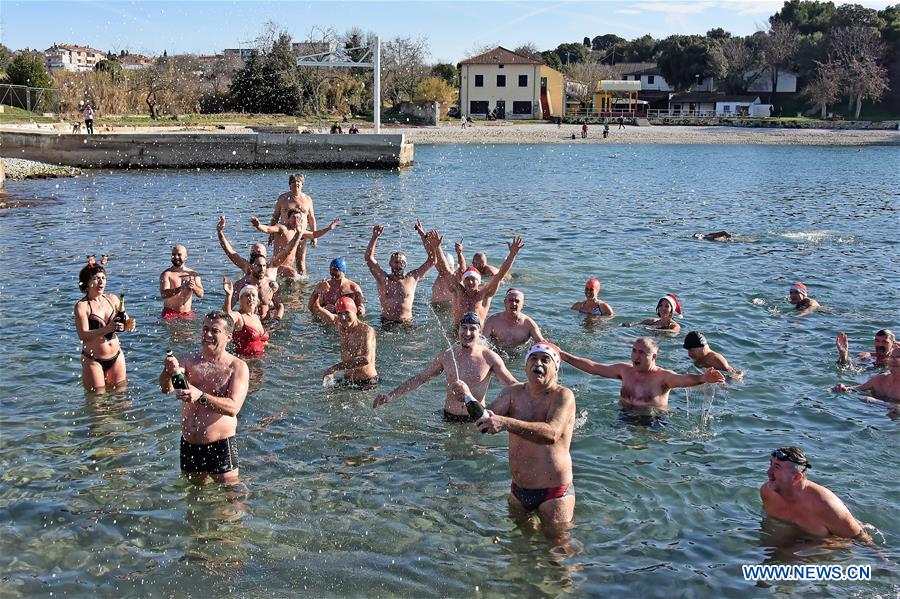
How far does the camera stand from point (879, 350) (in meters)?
10.1

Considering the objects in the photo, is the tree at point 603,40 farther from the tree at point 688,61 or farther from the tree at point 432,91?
the tree at point 432,91

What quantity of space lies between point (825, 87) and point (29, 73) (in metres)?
65.5

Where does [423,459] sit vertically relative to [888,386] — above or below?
below

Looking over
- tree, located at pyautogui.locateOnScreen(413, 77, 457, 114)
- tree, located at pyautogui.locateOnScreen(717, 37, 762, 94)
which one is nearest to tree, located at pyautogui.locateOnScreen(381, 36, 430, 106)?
tree, located at pyautogui.locateOnScreen(413, 77, 457, 114)

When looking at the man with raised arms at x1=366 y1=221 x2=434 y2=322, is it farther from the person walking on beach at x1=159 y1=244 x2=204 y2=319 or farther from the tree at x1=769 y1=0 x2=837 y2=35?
the tree at x1=769 y1=0 x2=837 y2=35

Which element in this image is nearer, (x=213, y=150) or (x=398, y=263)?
(x=398, y=263)

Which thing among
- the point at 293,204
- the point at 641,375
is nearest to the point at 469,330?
the point at 641,375

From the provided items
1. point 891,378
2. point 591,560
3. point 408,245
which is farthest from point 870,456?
point 408,245

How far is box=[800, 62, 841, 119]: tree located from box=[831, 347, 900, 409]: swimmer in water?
76.0 meters

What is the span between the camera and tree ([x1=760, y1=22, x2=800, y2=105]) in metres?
86.2

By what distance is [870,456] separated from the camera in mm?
7984

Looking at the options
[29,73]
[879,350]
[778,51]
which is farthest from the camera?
[778,51]

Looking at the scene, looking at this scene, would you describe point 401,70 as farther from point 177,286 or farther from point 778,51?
point 177,286

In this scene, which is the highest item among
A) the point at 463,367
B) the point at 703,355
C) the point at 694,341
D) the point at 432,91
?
the point at 432,91
